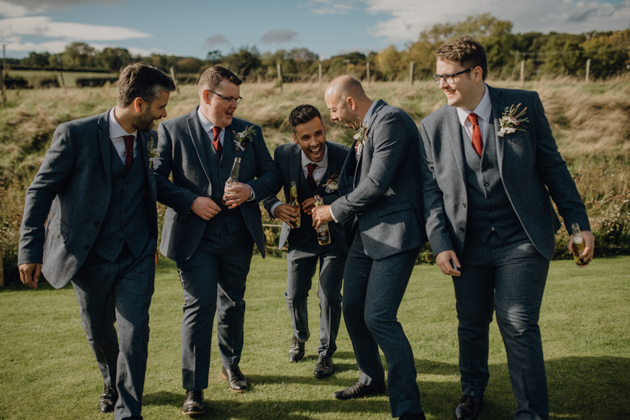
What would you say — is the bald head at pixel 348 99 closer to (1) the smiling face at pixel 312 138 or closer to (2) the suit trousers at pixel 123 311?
(1) the smiling face at pixel 312 138

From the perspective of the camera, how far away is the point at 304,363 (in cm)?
435

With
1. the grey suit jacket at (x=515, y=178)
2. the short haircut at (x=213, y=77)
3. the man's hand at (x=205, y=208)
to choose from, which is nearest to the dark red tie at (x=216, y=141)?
the short haircut at (x=213, y=77)

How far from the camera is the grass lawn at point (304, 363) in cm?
349

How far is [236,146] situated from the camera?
12.5 ft

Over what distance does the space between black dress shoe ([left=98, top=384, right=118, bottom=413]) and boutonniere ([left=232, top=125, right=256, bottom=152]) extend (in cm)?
224

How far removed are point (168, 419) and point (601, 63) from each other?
1617 inches

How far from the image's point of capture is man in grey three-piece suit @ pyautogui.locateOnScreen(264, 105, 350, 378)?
4.07 metres

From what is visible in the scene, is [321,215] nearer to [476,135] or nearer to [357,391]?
[476,135]

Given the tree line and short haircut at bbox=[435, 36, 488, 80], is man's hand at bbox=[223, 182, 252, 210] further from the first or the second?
the tree line

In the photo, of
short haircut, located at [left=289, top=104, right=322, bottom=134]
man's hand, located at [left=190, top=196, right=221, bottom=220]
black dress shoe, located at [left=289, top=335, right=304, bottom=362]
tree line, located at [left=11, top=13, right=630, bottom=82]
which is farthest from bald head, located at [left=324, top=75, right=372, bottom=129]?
tree line, located at [left=11, top=13, right=630, bottom=82]

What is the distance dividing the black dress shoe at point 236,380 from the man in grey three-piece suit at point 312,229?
653 mm

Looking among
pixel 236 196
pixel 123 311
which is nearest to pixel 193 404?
pixel 123 311

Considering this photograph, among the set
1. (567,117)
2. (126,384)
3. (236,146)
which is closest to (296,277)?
(236,146)

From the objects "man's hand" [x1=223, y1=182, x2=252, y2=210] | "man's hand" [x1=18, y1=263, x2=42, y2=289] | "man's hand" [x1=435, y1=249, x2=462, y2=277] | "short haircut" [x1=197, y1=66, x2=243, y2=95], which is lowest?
"man's hand" [x1=18, y1=263, x2=42, y2=289]
